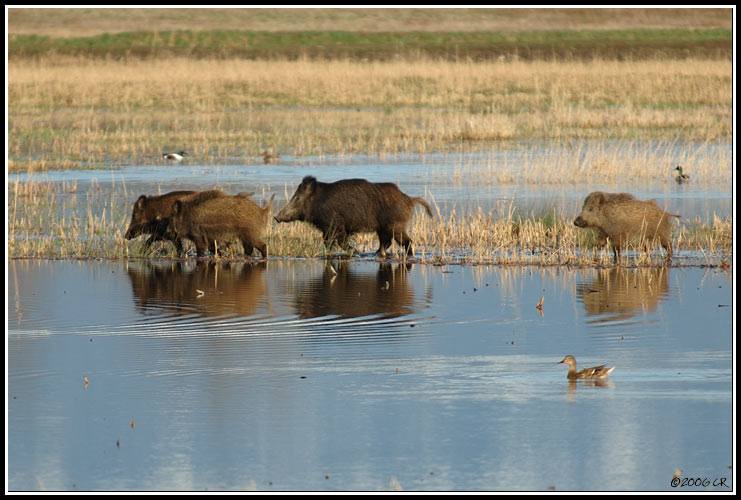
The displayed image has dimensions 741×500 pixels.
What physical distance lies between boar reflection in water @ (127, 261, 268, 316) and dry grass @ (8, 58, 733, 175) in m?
11.0

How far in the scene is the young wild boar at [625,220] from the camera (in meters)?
13.9

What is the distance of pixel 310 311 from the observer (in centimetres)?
1157

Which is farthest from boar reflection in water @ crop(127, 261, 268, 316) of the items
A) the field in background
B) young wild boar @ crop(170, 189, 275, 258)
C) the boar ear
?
the boar ear

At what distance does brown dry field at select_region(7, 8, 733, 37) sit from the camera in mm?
73688

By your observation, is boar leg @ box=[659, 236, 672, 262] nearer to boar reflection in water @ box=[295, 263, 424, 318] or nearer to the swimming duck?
boar reflection in water @ box=[295, 263, 424, 318]

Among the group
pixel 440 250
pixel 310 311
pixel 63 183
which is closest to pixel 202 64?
pixel 63 183

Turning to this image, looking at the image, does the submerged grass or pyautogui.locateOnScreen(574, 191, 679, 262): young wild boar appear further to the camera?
the submerged grass

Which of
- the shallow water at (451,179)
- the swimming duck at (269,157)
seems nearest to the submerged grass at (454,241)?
the shallow water at (451,179)

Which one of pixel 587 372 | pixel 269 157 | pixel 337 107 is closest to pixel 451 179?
pixel 269 157

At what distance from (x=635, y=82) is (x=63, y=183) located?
76.5 feet

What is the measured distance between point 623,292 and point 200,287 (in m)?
4.21

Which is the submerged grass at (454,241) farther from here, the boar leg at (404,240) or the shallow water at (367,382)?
the shallow water at (367,382)

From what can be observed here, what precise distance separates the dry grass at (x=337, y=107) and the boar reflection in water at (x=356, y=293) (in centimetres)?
1233

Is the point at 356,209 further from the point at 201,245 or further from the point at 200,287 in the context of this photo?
the point at 200,287
